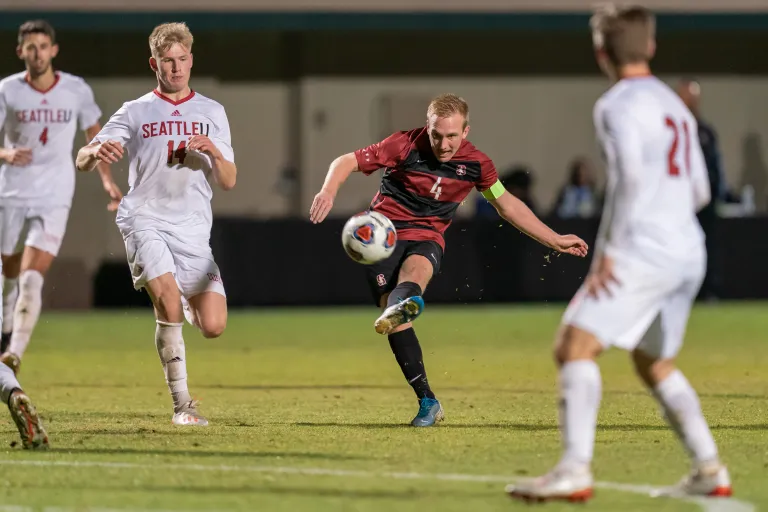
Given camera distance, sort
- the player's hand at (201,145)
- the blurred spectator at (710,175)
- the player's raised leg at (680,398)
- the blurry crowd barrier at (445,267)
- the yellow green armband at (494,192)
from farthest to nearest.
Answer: the blurry crowd barrier at (445,267) → the blurred spectator at (710,175) → the yellow green armband at (494,192) → the player's hand at (201,145) → the player's raised leg at (680,398)

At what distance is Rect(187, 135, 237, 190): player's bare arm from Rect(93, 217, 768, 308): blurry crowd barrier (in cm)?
1271

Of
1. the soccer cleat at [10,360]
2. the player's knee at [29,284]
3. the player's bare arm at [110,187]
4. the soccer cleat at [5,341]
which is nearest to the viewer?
the player's bare arm at [110,187]

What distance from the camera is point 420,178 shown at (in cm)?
917

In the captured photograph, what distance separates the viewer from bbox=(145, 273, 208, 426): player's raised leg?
29.2 ft

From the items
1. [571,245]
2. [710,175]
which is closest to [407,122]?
[710,175]

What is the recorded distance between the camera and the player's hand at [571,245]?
8.58m

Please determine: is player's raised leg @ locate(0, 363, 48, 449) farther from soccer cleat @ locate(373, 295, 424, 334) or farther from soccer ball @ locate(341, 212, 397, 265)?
soccer ball @ locate(341, 212, 397, 265)

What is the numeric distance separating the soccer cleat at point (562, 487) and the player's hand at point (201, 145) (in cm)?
341

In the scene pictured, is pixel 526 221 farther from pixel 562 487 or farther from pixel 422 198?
pixel 562 487

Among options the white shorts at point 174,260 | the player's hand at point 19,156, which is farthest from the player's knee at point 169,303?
the player's hand at point 19,156

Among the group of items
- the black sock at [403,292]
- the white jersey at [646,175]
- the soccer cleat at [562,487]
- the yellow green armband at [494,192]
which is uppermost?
the white jersey at [646,175]

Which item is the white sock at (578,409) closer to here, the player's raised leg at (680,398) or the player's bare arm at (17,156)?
the player's raised leg at (680,398)

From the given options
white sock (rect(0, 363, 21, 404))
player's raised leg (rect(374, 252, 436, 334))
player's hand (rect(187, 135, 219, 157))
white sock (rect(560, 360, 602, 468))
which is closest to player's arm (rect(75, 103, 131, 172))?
player's hand (rect(187, 135, 219, 157))

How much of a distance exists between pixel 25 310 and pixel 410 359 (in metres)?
3.97
